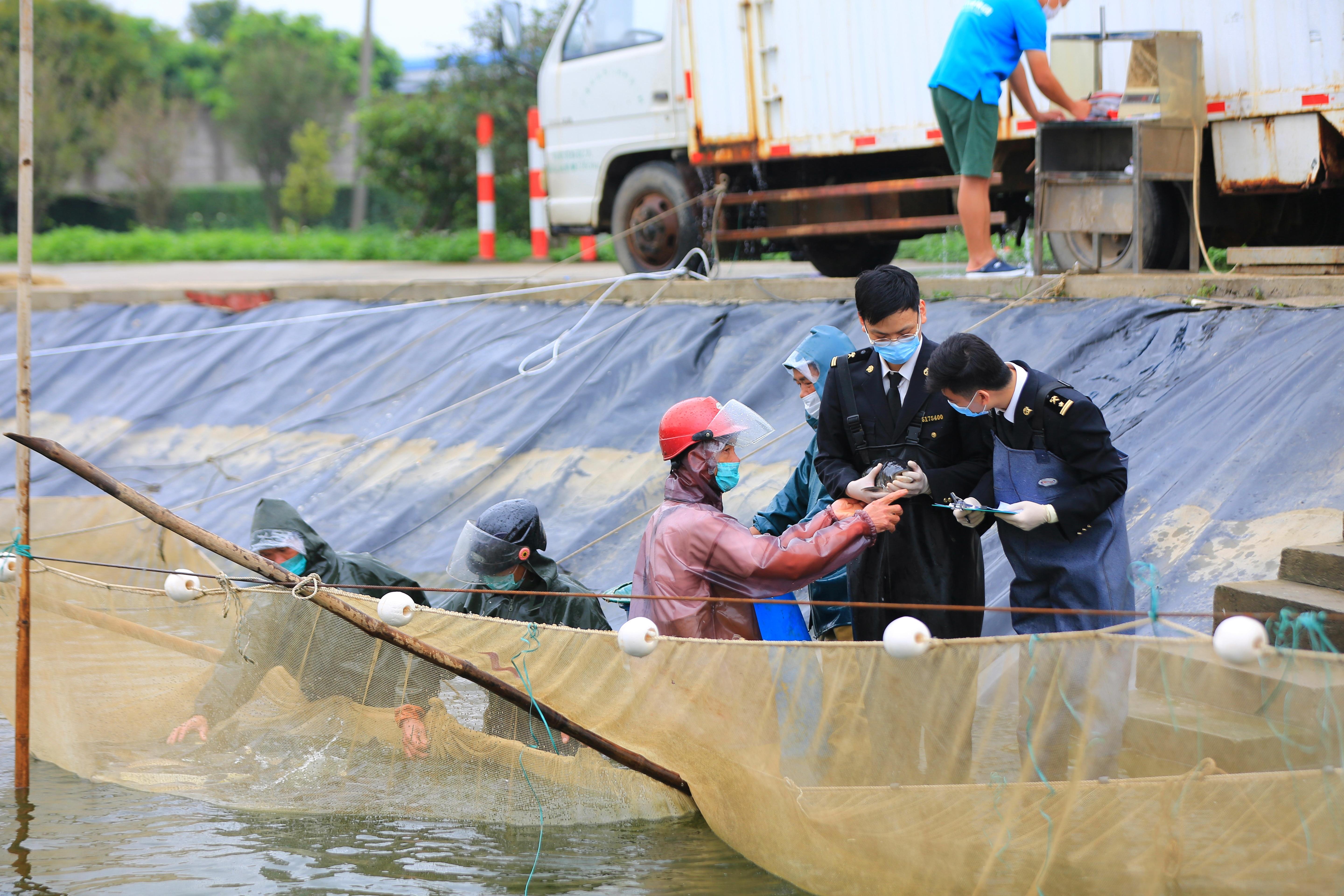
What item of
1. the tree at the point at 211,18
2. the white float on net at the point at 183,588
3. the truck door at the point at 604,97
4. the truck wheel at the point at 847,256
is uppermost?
the tree at the point at 211,18

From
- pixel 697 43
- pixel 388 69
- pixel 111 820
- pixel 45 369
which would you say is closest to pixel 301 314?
pixel 45 369

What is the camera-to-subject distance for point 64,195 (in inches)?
1195

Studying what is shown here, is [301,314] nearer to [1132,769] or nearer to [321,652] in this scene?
[321,652]

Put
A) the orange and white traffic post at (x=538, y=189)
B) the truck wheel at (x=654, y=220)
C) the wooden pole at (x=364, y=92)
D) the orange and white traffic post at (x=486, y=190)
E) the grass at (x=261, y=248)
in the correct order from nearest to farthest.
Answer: the truck wheel at (x=654, y=220) < the orange and white traffic post at (x=538, y=189) < the orange and white traffic post at (x=486, y=190) < the grass at (x=261, y=248) < the wooden pole at (x=364, y=92)

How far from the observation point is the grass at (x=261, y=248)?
16.7m

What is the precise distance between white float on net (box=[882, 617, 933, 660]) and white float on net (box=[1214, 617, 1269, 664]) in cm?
60

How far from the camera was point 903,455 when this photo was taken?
3758 mm

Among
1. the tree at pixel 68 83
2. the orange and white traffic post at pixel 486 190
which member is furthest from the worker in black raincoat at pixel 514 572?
the tree at pixel 68 83

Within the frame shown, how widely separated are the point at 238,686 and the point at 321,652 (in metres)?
0.41

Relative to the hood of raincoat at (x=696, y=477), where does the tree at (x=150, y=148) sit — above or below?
above

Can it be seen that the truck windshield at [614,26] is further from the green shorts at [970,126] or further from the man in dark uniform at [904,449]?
the man in dark uniform at [904,449]

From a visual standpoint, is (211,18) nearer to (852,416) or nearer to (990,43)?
(990,43)

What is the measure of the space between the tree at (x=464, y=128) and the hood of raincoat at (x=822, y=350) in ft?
43.9

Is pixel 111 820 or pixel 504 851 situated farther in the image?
pixel 111 820
